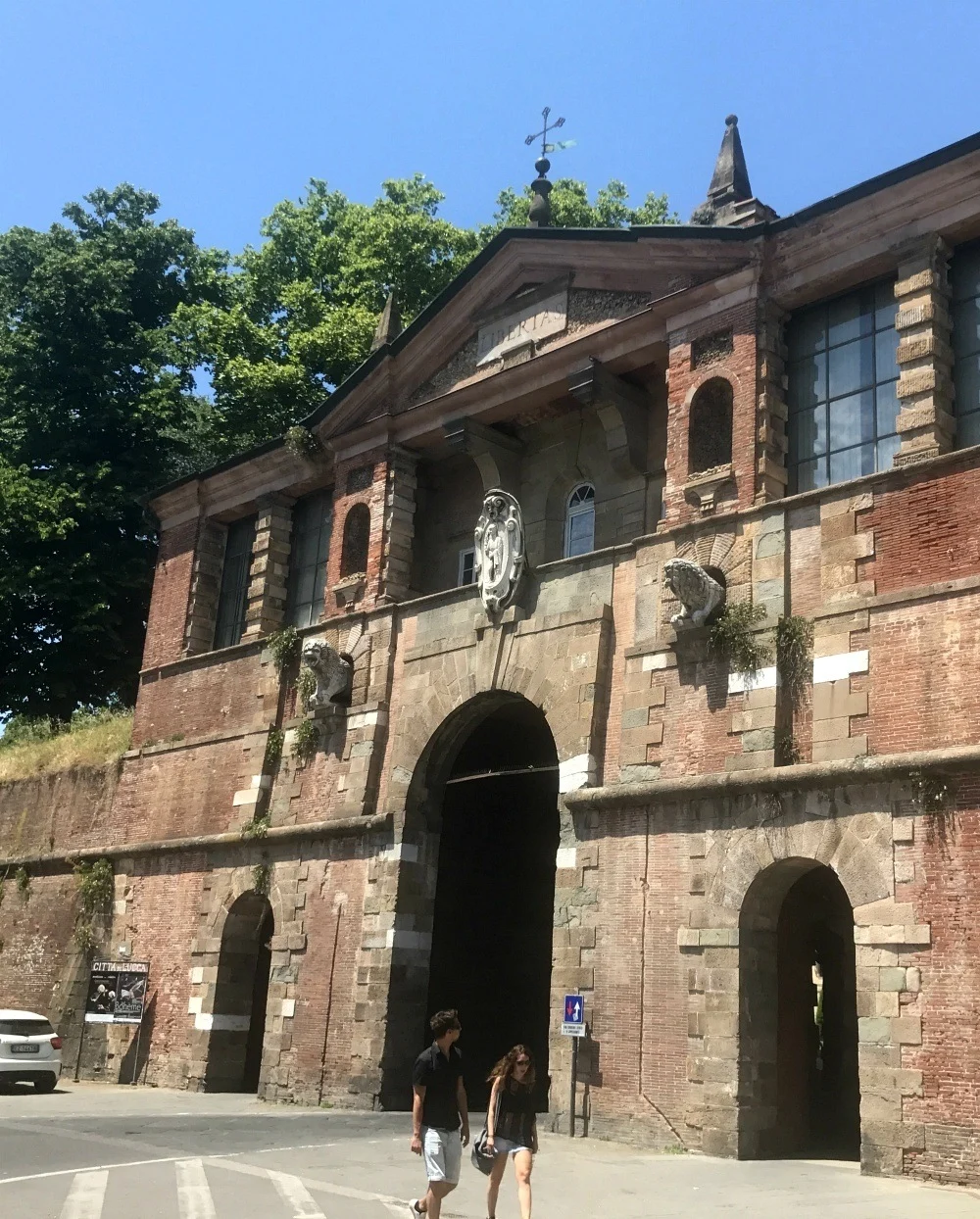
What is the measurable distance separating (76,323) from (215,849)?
17.0 metres

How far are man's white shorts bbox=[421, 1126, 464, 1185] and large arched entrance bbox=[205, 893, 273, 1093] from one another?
12.2 m

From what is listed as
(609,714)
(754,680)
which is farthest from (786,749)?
(609,714)

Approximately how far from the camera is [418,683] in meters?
19.2

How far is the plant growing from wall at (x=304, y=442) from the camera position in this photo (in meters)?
23.0

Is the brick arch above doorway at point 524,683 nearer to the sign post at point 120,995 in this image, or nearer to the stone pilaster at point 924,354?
the stone pilaster at point 924,354

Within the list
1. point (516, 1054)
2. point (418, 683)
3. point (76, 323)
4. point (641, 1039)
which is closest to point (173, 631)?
point (418, 683)

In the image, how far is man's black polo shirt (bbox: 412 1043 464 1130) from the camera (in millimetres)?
9055

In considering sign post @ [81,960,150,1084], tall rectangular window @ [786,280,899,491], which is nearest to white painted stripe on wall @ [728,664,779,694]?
tall rectangular window @ [786,280,899,491]

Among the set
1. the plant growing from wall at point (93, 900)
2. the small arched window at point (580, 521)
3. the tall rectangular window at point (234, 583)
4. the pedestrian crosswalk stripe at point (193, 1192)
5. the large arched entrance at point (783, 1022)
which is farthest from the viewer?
the tall rectangular window at point (234, 583)

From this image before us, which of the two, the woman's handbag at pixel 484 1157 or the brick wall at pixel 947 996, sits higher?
the brick wall at pixel 947 996

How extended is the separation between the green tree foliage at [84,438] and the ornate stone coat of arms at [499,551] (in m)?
15.2

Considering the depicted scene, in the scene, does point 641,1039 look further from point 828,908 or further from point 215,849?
point 215,849

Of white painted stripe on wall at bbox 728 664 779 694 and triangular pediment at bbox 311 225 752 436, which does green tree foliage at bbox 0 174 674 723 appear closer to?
triangular pediment at bbox 311 225 752 436

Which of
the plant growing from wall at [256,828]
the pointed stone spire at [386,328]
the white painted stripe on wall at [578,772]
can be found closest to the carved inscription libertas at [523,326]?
the pointed stone spire at [386,328]
